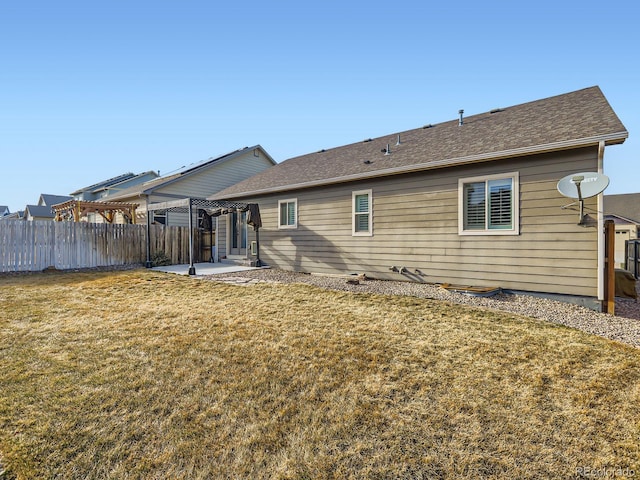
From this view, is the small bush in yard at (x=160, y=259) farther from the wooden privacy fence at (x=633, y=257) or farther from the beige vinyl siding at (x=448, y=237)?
the wooden privacy fence at (x=633, y=257)

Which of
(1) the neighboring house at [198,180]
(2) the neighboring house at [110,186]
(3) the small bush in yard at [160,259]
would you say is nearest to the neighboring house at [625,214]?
(1) the neighboring house at [198,180]

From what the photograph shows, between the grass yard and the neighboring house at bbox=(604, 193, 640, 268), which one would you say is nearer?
the grass yard

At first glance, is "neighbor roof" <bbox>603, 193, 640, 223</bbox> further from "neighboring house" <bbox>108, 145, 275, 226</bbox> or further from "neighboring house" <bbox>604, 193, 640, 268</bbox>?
"neighboring house" <bbox>108, 145, 275, 226</bbox>

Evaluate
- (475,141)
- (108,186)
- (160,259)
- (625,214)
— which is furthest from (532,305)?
(108,186)

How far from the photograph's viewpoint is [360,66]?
1159 cm

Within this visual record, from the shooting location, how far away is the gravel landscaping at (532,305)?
4.79 meters

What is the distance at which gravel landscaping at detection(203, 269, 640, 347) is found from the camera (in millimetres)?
4793

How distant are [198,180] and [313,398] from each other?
15.8 metres

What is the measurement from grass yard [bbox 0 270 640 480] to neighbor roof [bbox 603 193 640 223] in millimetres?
26590

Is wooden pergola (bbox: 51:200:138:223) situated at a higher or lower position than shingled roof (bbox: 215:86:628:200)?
lower

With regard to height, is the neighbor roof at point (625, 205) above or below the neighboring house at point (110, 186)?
below

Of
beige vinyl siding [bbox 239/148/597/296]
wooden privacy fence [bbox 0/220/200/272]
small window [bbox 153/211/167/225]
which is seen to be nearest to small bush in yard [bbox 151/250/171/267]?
wooden privacy fence [bbox 0/220/200/272]

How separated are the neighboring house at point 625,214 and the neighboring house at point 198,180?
2032cm

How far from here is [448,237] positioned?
7531 millimetres
